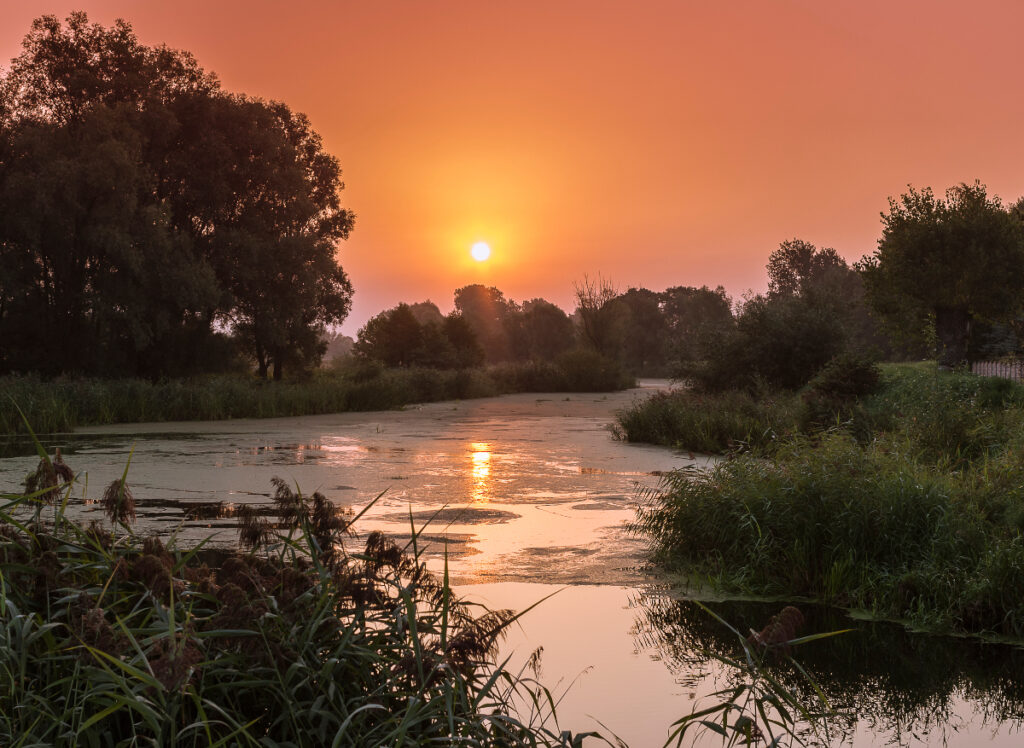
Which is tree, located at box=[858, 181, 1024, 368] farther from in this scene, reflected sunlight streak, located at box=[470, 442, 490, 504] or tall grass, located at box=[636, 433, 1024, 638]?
tall grass, located at box=[636, 433, 1024, 638]

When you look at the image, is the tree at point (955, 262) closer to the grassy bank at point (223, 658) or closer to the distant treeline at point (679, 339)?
the distant treeline at point (679, 339)

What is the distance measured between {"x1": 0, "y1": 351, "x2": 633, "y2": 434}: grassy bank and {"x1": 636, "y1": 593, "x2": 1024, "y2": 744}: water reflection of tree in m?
12.4

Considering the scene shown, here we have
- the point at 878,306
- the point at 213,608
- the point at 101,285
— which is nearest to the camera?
the point at 213,608

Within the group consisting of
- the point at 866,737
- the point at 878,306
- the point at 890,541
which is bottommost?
the point at 866,737

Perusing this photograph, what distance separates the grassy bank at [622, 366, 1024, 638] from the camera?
5.74 metres

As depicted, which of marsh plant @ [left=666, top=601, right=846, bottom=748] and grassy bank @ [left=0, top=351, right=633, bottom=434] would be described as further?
grassy bank @ [left=0, top=351, right=633, bottom=434]

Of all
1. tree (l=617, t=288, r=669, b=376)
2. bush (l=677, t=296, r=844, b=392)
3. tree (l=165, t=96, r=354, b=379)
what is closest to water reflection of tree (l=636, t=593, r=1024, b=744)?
bush (l=677, t=296, r=844, b=392)

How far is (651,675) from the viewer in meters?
4.88

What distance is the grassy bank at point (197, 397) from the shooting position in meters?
19.3

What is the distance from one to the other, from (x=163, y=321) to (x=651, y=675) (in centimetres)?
2381

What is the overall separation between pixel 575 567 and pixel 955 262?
28222mm

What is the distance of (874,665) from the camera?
5.11m

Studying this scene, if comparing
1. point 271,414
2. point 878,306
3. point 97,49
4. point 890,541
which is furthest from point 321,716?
point 878,306

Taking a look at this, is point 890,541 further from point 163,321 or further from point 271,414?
point 163,321
